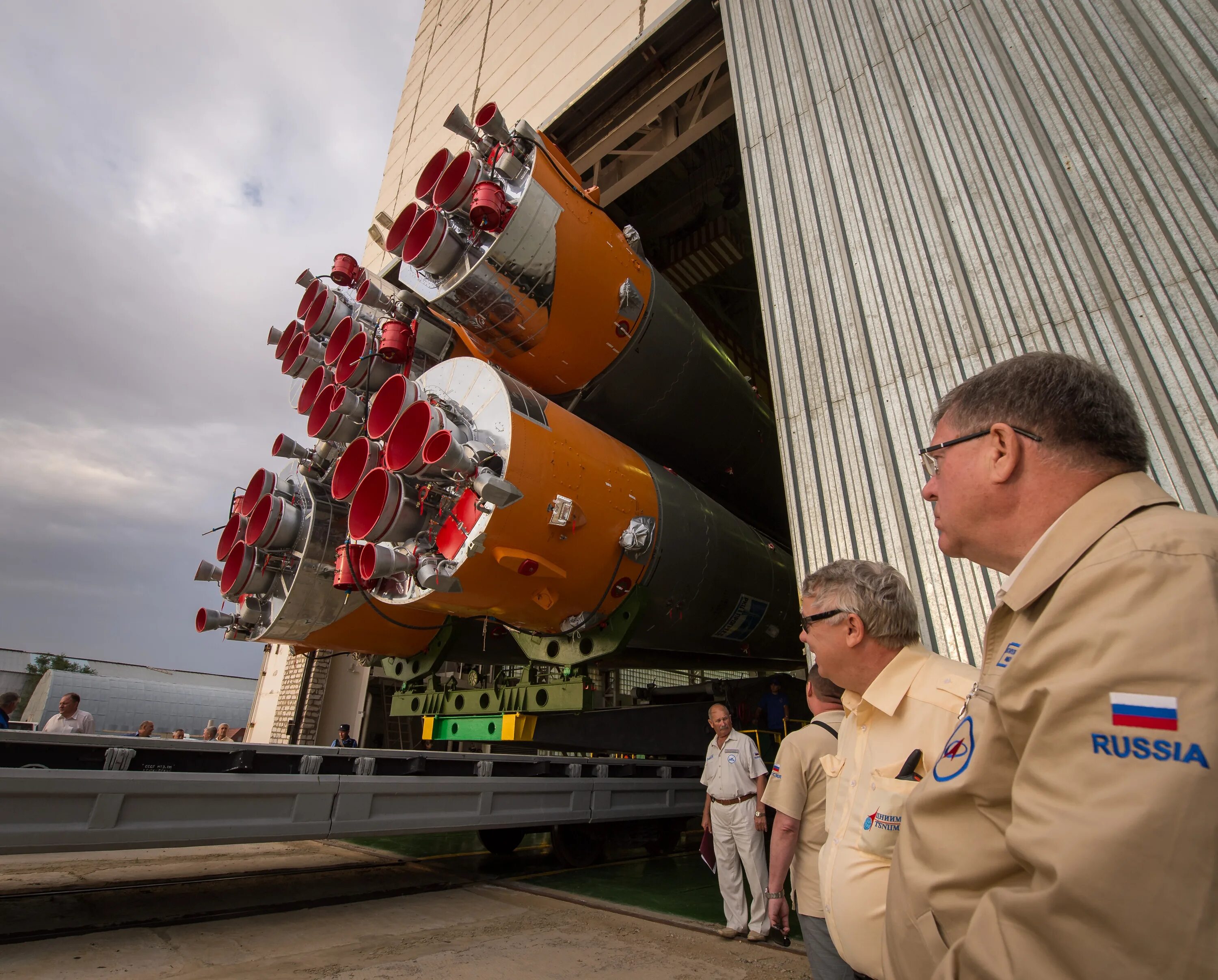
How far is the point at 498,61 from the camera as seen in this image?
9.60 metres

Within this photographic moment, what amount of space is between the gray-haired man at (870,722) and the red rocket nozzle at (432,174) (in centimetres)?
448

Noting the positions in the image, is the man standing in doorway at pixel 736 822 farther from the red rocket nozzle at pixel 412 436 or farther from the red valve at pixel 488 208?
the red valve at pixel 488 208

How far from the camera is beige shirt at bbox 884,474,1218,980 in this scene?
0.64 meters

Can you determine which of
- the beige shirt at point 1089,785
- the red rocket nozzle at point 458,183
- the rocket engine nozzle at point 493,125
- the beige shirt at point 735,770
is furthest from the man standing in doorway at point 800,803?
the rocket engine nozzle at point 493,125

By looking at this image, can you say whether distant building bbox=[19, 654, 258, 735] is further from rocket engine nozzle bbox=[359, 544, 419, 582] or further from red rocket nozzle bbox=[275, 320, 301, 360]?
rocket engine nozzle bbox=[359, 544, 419, 582]

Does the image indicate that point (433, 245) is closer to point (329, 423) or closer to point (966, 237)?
point (329, 423)

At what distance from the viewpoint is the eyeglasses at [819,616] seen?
193 cm

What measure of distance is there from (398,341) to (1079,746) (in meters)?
5.75

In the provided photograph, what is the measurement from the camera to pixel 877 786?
5.16 ft

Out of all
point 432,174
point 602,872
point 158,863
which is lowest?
point 602,872

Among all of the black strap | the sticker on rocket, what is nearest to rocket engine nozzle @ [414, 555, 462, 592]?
the black strap

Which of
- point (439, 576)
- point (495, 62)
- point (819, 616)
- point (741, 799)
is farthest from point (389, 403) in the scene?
point (495, 62)

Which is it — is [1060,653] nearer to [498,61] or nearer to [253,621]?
[253,621]

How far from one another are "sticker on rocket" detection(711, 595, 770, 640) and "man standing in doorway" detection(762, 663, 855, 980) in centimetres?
291
